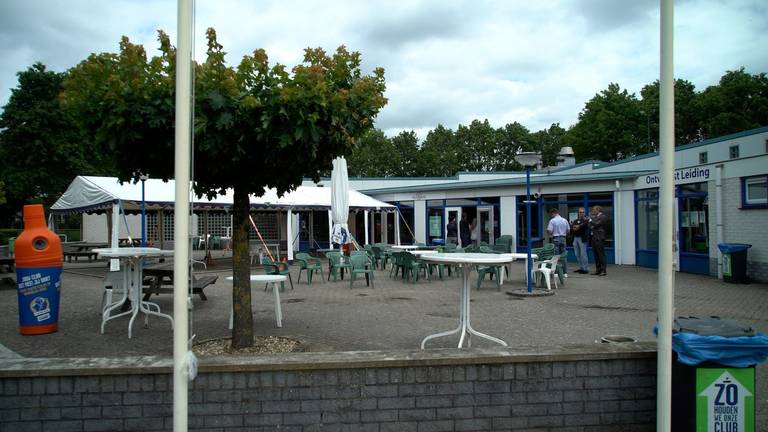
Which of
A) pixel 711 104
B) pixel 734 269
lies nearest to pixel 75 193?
pixel 734 269

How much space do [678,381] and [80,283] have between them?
1320cm

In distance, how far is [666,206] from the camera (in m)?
3.06

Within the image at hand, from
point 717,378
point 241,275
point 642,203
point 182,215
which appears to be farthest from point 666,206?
point 642,203

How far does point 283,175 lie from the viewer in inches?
218

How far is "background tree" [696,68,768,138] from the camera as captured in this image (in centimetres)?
3619

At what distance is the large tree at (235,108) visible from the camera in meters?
4.75

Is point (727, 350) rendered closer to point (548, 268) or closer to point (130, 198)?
point (548, 268)

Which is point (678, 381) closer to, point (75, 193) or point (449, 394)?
point (449, 394)

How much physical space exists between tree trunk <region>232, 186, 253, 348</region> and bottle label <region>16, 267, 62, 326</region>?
3.26 m

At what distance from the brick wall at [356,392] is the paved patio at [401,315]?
935mm

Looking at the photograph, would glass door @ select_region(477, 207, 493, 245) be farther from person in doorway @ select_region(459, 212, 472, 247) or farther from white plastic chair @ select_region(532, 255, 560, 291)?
white plastic chair @ select_region(532, 255, 560, 291)

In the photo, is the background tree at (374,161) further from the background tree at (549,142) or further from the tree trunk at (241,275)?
the tree trunk at (241,275)

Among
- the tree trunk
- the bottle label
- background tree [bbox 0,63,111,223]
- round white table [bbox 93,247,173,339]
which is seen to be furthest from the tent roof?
background tree [bbox 0,63,111,223]

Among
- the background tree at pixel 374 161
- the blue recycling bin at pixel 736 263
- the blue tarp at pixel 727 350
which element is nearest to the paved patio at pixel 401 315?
the blue recycling bin at pixel 736 263
